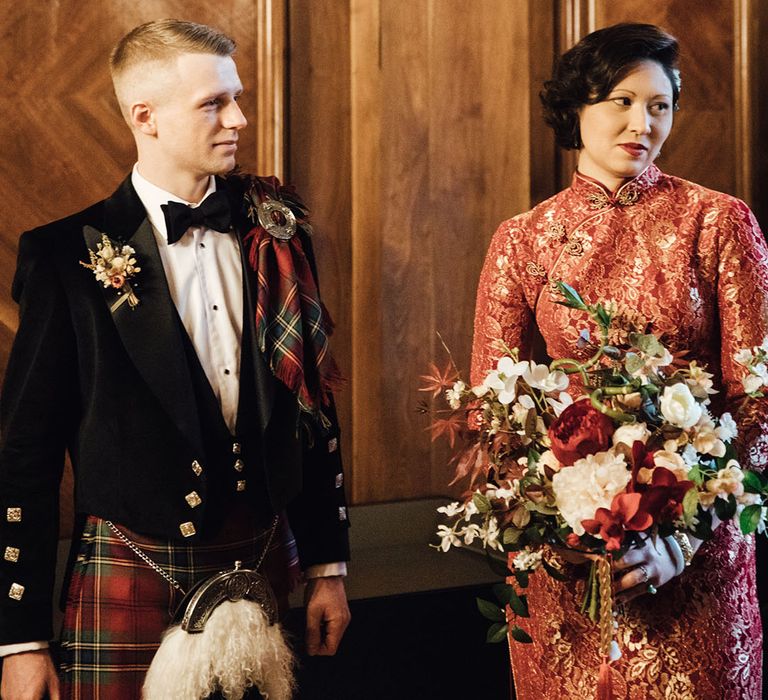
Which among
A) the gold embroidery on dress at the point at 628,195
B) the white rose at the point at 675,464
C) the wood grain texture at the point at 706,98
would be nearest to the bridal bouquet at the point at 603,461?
the white rose at the point at 675,464

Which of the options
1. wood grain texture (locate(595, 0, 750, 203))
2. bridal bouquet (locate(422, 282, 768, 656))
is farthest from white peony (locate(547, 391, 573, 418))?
wood grain texture (locate(595, 0, 750, 203))

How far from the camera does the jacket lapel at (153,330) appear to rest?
1.77 meters

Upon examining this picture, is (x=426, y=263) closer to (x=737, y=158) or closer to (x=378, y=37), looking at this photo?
(x=378, y=37)

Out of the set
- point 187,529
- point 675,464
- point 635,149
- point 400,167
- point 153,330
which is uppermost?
point 400,167

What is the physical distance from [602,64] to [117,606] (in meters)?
1.40

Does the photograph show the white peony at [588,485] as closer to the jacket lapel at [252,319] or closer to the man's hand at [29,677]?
the jacket lapel at [252,319]

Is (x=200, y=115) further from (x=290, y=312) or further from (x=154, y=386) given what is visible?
(x=154, y=386)

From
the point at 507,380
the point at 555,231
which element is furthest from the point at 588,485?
the point at 555,231

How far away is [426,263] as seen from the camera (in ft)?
11.4

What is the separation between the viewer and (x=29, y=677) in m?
1.74

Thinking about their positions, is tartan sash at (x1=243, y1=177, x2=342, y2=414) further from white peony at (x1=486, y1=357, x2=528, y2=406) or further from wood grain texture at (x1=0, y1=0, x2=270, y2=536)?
wood grain texture at (x1=0, y1=0, x2=270, y2=536)

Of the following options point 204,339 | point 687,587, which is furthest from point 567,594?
point 204,339

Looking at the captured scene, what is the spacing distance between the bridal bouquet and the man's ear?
0.74 m

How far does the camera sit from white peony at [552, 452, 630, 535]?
162cm
